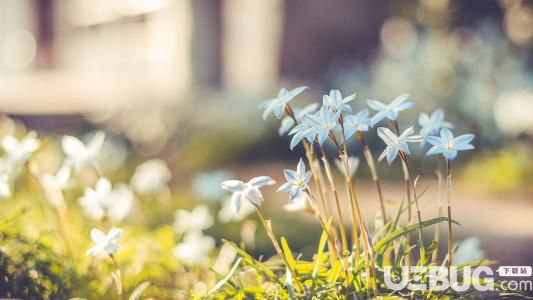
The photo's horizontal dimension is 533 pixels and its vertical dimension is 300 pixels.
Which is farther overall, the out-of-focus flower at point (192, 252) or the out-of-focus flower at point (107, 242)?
the out-of-focus flower at point (192, 252)

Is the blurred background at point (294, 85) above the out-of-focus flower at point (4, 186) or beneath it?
beneath

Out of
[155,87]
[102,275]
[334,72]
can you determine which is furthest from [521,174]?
[155,87]

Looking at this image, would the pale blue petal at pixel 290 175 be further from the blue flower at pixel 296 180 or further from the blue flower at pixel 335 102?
the blue flower at pixel 335 102

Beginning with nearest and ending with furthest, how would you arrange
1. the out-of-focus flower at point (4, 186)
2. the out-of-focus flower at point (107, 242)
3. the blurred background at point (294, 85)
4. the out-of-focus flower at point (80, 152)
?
1. the out-of-focus flower at point (107, 242)
2. the out-of-focus flower at point (4, 186)
3. the out-of-focus flower at point (80, 152)
4. the blurred background at point (294, 85)

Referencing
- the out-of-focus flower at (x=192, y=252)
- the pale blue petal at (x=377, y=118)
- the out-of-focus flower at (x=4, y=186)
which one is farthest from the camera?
the out-of-focus flower at (x=192, y=252)

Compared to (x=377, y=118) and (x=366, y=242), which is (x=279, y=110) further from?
(x=366, y=242)

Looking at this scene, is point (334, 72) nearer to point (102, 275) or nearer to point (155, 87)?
point (155, 87)

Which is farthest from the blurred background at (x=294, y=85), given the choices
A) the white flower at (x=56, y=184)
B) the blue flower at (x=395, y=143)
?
the blue flower at (x=395, y=143)
